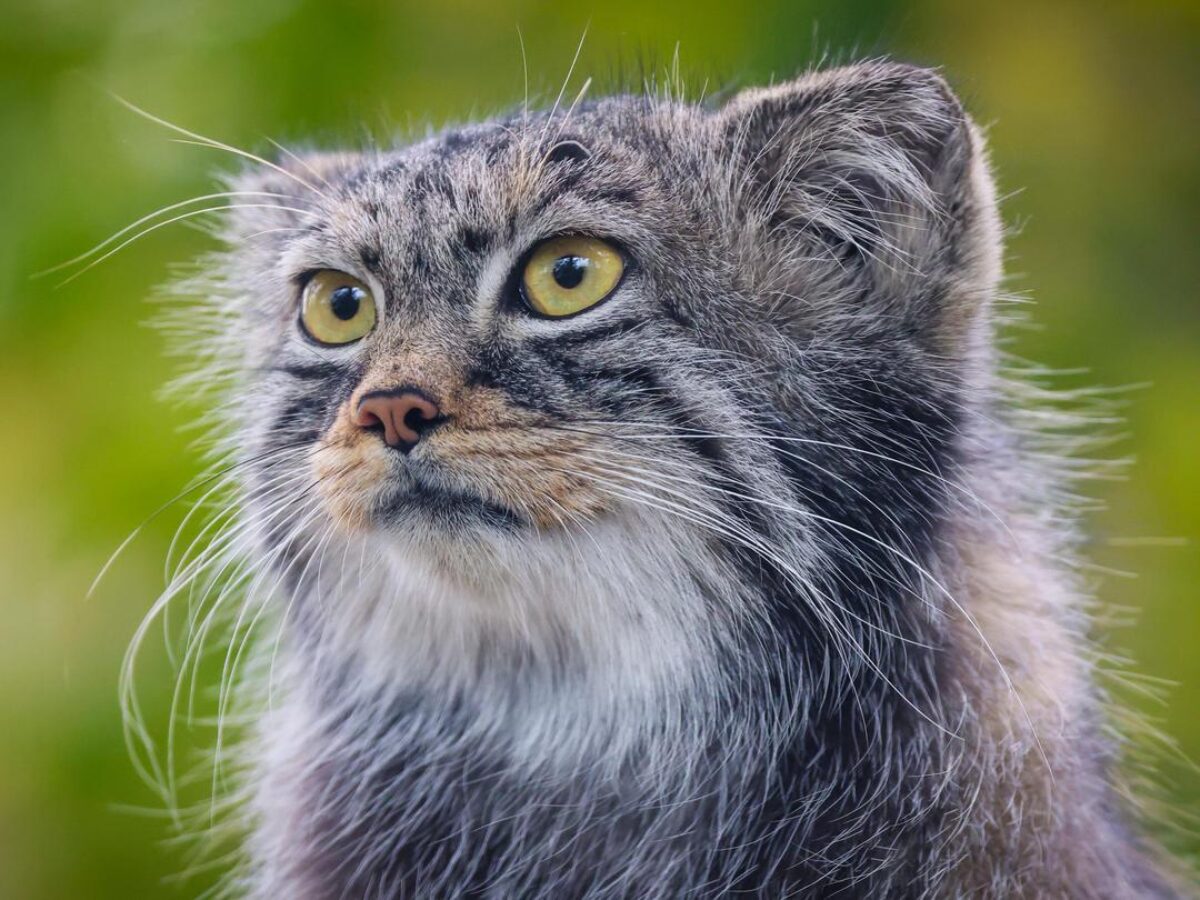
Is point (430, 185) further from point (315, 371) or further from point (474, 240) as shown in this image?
point (315, 371)

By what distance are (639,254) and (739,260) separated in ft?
0.42

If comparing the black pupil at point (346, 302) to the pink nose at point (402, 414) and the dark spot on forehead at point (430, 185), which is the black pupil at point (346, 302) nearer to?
the dark spot on forehead at point (430, 185)

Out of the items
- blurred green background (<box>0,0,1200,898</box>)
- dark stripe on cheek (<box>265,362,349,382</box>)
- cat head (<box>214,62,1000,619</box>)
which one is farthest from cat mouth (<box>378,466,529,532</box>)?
blurred green background (<box>0,0,1200,898</box>)

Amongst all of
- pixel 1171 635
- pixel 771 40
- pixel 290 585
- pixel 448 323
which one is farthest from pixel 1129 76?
pixel 290 585

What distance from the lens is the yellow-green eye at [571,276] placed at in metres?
1.51

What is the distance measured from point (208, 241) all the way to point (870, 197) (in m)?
1.33

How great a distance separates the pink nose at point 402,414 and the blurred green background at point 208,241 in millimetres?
896

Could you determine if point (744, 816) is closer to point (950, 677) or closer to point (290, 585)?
point (950, 677)

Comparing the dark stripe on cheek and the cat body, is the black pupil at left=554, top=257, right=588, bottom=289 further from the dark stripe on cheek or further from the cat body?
the dark stripe on cheek

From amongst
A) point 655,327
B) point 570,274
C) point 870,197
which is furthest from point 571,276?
point 870,197

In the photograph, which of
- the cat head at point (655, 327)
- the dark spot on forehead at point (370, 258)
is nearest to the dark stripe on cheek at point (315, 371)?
the cat head at point (655, 327)

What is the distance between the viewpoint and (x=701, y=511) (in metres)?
1.48

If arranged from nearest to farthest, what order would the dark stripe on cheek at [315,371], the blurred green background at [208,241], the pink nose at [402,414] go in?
1. the pink nose at [402,414]
2. the dark stripe on cheek at [315,371]
3. the blurred green background at [208,241]

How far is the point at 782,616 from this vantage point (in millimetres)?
1531
